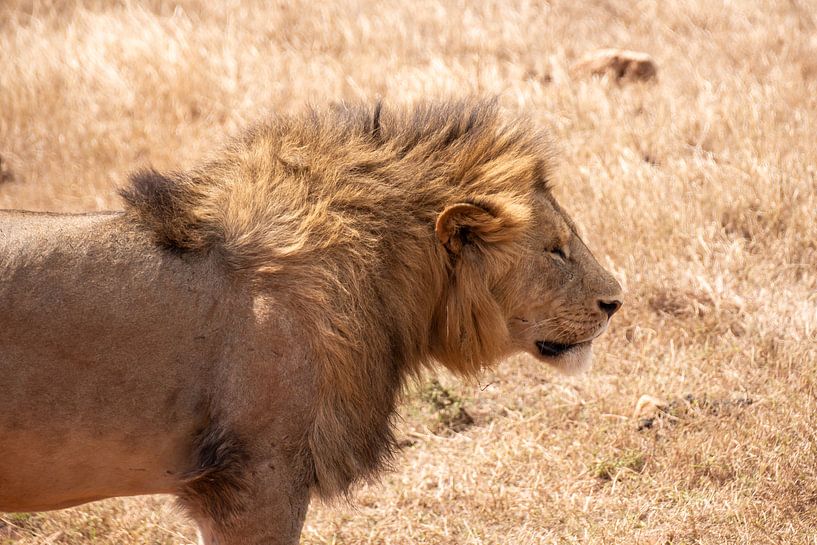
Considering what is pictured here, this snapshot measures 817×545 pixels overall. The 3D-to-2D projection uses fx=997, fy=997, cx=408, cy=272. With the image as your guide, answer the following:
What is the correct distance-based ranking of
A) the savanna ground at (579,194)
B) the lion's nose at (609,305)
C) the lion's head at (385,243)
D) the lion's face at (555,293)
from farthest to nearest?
the savanna ground at (579,194) → the lion's nose at (609,305) → the lion's face at (555,293) → the lion's head at (385,243)

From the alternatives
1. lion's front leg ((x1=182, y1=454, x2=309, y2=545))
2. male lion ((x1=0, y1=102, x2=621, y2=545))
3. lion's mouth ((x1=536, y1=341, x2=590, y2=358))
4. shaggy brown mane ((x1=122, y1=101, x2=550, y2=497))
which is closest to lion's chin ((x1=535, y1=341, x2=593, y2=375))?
lion's mouth ((x1=536, y1=341, x2=590, y2=358))

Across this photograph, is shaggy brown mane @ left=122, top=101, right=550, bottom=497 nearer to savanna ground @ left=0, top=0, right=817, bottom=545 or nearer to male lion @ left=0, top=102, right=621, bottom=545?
male lion @ left=0, top=102, right=621, bottom=545

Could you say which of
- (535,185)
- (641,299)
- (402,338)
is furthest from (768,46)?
(402,338)

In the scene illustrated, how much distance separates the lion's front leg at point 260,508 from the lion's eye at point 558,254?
1.14m

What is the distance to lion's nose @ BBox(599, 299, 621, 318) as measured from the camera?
348 cm

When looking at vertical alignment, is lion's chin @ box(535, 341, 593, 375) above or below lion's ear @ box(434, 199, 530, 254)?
below

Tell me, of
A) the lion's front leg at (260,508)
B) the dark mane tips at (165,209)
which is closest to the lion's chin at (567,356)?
the lion's front leg at (260,508)

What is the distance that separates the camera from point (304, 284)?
2.89 m

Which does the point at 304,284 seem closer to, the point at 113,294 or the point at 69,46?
the point at 113,294

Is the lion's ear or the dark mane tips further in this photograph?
the lion's ear

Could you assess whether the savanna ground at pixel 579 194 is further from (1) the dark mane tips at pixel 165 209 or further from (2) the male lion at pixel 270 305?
(1) the dark mane tips at pixel 165 209

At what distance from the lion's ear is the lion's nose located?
0.51m

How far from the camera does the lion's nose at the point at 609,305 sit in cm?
348

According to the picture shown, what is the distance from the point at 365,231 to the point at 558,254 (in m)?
0.73
